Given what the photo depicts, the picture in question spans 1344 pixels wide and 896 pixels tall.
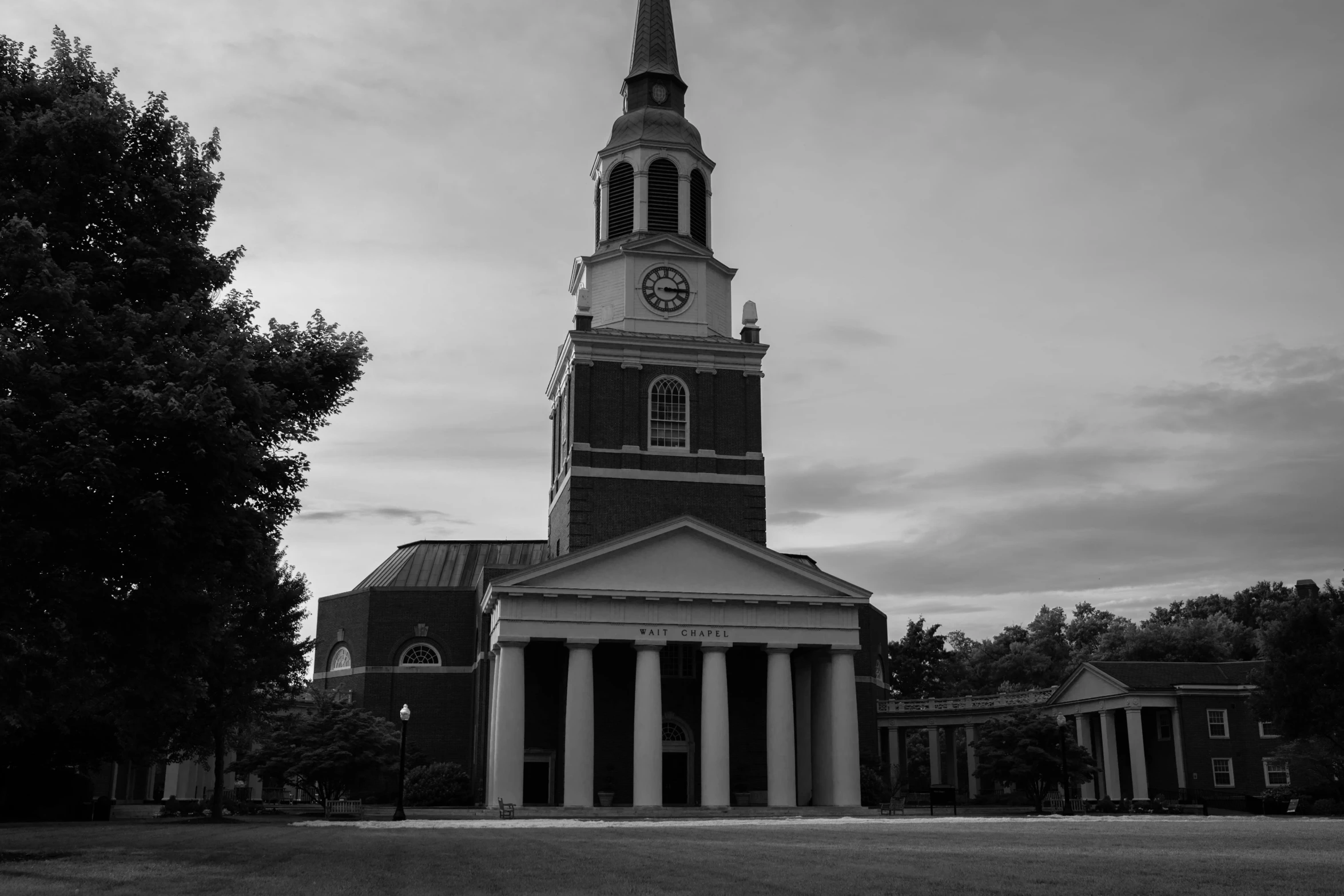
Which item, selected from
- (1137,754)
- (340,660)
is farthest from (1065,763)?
(340,660)

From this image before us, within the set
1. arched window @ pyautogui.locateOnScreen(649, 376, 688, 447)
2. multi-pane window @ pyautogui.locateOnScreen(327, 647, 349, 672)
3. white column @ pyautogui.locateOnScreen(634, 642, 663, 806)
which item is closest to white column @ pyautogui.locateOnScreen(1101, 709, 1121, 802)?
arched window @ pyautogui.locateOnScreen(649, 376, 688, 447)

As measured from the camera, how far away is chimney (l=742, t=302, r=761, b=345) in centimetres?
5281

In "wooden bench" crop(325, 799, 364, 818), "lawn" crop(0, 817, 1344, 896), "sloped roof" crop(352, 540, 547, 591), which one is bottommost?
"wooden bench" crop(325, 799, 364, 818)

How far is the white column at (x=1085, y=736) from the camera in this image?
209ft

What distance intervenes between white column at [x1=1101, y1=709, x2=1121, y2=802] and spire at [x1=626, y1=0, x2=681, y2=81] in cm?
3572

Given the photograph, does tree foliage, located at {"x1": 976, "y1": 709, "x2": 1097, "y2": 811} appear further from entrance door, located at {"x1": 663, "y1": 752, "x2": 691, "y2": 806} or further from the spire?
the spire

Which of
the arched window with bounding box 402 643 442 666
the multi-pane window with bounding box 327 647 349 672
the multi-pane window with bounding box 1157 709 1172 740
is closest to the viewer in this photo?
the arched window with bounding box 402 643 442 666

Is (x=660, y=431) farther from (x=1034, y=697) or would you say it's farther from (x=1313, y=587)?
(x=1313, y=587)

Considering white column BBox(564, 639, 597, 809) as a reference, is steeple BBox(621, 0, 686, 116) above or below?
above

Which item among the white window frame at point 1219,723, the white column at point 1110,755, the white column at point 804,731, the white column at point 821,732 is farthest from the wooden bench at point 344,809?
the white window frame at point 1219,723

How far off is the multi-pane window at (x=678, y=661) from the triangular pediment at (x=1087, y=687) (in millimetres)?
22785

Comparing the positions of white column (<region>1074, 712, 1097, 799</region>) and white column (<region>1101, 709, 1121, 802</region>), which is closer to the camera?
white column (<region>1101, 709, 1121, 802</region>)

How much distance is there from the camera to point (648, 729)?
44.0 meters

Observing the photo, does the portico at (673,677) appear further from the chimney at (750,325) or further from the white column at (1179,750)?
the white column at (1179,750)
